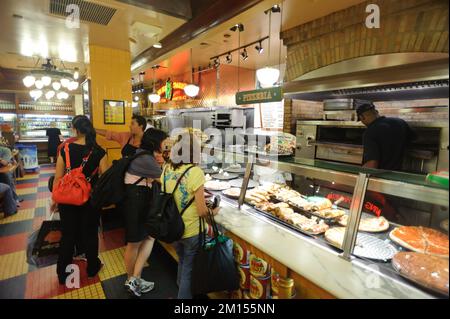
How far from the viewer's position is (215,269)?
198cm

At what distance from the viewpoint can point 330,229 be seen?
200 cm

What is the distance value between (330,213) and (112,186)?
2.08 meters

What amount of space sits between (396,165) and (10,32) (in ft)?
19.3

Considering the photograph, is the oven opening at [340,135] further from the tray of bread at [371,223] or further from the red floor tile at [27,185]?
the red floor tile at [27,185]

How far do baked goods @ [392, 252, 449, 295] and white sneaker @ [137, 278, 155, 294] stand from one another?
2339 millimetres

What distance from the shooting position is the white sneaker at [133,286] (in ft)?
8.68

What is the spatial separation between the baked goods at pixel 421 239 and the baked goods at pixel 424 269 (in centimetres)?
6

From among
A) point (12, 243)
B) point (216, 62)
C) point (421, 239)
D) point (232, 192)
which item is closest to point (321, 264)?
point (421, 239)

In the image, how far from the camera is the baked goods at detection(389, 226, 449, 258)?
1.54m

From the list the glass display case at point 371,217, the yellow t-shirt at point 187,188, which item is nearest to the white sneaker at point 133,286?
the yellow t-shirt at point 187,188

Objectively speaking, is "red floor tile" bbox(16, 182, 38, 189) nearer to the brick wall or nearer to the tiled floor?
the tiled floor
